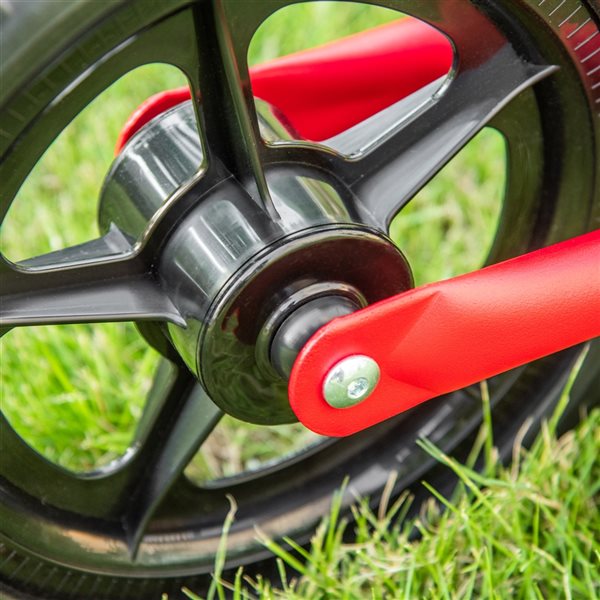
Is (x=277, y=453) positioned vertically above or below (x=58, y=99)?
above

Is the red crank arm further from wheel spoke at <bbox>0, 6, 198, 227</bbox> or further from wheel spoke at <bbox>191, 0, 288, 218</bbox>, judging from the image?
wheel spoke at <bbox>0, 6, 198, 227</bbox>

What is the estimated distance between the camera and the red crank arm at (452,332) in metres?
0.98

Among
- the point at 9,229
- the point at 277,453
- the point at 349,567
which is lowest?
the point at 349,567

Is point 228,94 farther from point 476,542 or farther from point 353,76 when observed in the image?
point 476,542

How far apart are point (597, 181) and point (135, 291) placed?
21.7 inches

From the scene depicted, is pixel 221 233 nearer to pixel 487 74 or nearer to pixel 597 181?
pixel 487 74

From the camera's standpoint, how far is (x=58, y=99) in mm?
872

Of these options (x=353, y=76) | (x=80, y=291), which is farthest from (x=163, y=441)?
(x=353, y=76)

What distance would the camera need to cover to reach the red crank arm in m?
0.98

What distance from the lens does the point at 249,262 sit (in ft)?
3.17

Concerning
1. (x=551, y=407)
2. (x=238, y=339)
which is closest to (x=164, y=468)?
(x=238, y=339)

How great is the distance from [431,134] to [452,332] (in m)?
0.23

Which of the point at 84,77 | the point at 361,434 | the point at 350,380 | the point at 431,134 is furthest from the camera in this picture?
the point at 361,434

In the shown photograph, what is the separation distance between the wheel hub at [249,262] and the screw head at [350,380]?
1.8 inches
